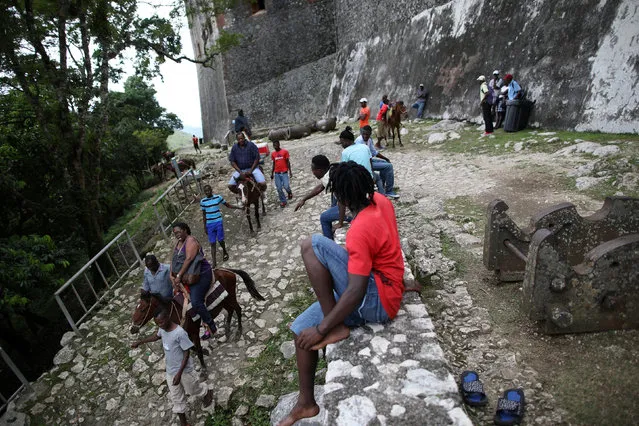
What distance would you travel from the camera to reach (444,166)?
8570 mm

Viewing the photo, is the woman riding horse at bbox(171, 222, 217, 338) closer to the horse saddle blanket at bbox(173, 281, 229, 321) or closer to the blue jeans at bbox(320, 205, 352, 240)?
the horse saddle blanket at bbox(173, 281, 229, 321)

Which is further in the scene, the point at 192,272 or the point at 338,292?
the point at 192,272

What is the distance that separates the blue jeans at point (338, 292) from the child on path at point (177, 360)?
1.65 meters

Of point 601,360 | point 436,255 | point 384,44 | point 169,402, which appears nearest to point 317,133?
point 384,44

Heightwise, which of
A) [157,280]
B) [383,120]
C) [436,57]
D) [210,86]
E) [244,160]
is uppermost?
[210,86]

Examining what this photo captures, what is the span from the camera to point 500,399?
8.02 ft

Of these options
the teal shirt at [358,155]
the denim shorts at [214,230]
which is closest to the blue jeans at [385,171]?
the teal shirt at [358,155]

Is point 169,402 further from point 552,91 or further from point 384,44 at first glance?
point 384,44

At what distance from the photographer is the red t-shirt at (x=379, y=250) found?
7.60 ft

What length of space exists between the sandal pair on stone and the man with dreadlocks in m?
0.72

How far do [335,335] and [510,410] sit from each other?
1.21 meters

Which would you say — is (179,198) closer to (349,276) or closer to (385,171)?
(385,171)

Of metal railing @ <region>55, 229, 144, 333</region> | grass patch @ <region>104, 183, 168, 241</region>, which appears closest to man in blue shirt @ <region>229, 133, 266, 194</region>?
metal railing @ <region>55, 229, 144, 333</region>

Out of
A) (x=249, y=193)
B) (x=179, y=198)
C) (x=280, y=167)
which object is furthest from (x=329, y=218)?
(x=179, y=198)
